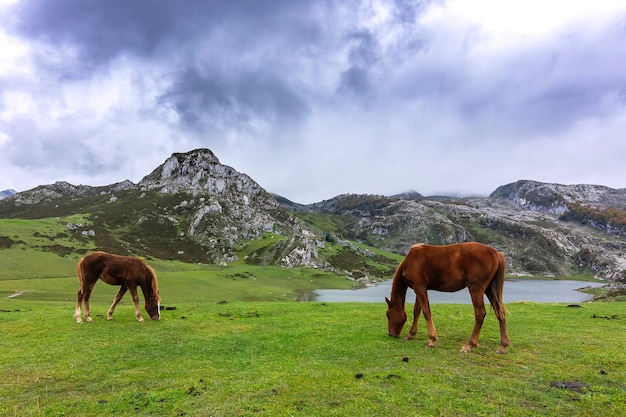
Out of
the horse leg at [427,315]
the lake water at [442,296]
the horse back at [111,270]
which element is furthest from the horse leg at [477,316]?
the lake water at [442,296]

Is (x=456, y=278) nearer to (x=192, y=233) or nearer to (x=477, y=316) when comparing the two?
(x=477, y=316)

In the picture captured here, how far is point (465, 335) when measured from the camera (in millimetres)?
13539

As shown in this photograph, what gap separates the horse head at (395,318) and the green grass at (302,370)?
0.45 m

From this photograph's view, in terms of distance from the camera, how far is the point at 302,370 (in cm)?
917

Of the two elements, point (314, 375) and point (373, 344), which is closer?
point (314, 375)

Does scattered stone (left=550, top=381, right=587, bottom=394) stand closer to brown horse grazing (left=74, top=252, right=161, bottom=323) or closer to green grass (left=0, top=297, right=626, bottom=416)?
green grass (left=0, top=297, right=626, bottom=416)

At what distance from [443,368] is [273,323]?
9688mm

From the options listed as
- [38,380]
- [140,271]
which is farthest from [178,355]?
[140,271]

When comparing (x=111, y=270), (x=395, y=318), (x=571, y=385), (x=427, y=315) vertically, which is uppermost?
(x=111, y=270)

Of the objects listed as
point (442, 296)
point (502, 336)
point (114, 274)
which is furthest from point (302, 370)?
point (442, 296)

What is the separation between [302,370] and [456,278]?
644 centimetres

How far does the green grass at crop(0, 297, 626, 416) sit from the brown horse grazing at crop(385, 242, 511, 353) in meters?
0.69

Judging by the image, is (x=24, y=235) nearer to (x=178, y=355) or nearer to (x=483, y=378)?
(x=178, y=355)

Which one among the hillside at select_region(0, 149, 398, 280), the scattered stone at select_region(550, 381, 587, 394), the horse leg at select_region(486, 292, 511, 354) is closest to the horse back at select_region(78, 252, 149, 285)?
the horse leg at select_region(486, 292, 511, 354)
